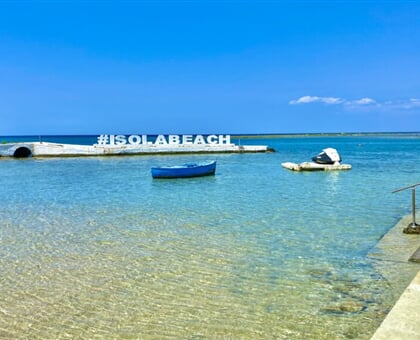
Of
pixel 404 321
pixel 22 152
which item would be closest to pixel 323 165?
pixel 404 321

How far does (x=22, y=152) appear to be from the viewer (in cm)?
5091

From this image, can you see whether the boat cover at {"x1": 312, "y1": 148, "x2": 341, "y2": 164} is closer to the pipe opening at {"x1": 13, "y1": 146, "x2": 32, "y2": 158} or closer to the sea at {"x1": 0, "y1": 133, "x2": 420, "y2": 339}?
the sea at {"x1": 0, "y1": 133, "x2": 420, "y2": 339}

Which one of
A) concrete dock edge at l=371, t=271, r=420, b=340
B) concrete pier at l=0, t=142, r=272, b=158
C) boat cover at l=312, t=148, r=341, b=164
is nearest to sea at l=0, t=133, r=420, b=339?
concrete dock edge at l=371, t=271, r=420, b=340

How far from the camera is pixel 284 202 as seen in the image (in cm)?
1606

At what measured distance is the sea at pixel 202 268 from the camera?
5672mm

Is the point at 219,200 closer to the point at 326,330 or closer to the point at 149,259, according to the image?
the point at 149,259

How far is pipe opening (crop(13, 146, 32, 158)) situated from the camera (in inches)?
1980

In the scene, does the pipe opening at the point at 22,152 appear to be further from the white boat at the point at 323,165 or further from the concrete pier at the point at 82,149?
the white boat at the point at 323,165

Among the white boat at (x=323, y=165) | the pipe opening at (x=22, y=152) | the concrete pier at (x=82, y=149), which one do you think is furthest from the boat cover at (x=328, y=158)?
the pipe opening at (x=22, y=152)

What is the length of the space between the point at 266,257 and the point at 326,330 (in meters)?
3.38

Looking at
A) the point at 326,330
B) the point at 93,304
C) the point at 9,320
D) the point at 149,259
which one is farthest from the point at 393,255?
the point at 9,320

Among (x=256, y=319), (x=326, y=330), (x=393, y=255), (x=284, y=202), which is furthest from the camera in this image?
(x=284, y=202)

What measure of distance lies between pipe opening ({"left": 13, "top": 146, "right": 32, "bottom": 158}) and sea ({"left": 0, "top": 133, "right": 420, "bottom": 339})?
120 ft

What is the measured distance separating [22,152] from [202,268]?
4839cm
